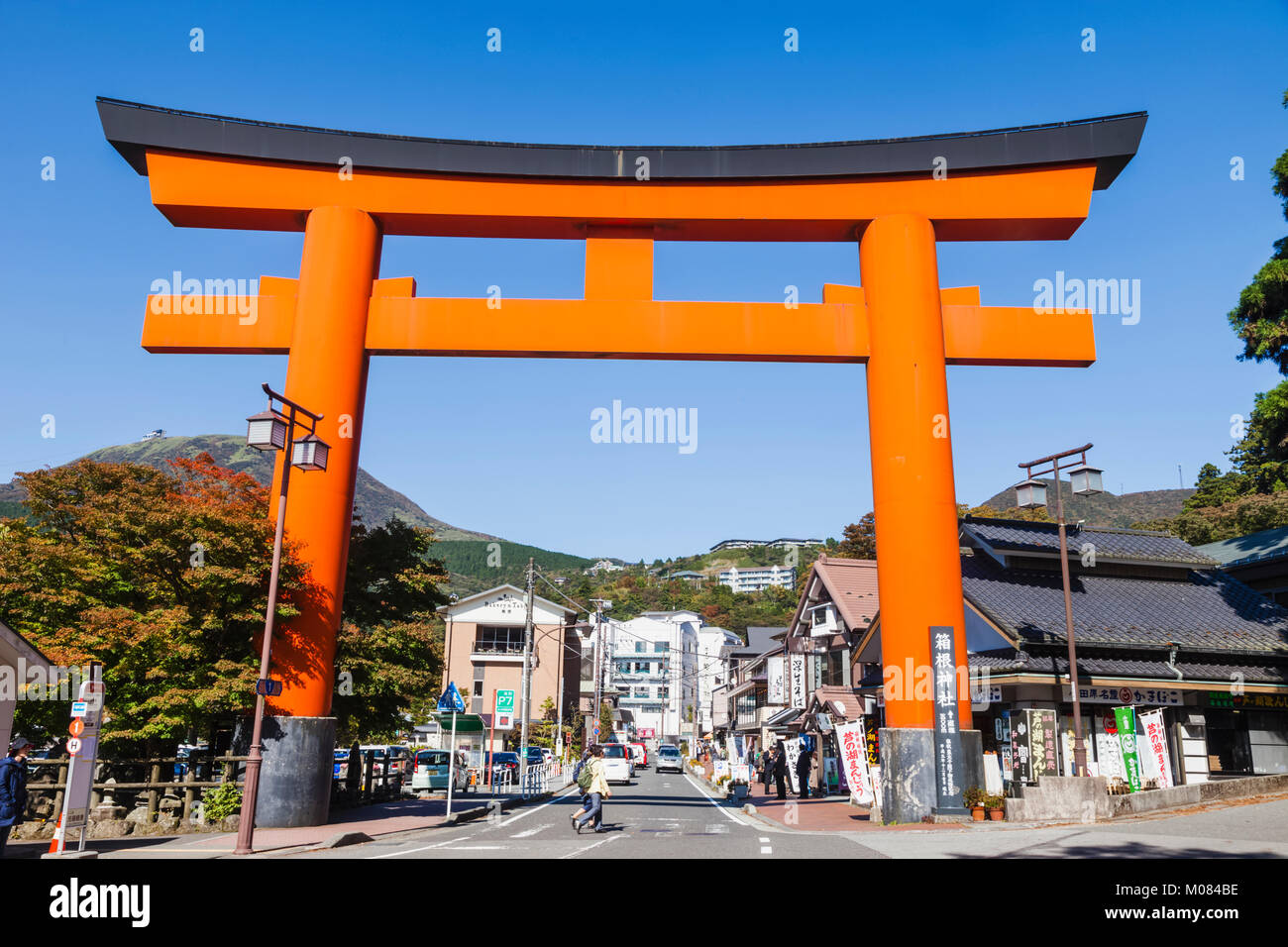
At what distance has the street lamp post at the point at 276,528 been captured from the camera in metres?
12.4

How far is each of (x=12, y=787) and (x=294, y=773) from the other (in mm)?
5342

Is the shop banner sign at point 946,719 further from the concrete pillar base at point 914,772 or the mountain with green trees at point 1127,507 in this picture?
the mountain with green trees at point 1127,507

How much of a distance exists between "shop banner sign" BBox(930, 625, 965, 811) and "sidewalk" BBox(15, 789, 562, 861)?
31.4ft

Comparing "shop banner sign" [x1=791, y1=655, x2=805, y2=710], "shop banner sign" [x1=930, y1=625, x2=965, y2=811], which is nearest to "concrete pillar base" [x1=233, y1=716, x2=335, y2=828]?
"shop banner sign" [x1=930, y1=625, x2=965, y2=811]

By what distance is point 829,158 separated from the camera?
59.5 feet

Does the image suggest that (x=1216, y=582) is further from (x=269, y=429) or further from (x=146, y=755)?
(x=146, y=755)

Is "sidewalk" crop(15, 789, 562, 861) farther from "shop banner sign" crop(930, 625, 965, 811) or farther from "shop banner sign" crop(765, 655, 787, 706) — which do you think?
"shop banner sign" crop(765, 655, 787, 706)

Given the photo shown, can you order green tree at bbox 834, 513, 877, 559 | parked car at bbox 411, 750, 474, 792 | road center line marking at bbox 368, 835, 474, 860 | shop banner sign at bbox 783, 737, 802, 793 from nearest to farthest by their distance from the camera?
road center line marking at bbox 368, 835, 474, 860 < parked car at bbox 411, 750, 474, 792 < shop banner sign at bbox 783, 737, 802, 793 < green tree at bbox 834, 513, 877, 559

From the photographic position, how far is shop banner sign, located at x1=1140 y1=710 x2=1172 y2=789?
18.1 metres

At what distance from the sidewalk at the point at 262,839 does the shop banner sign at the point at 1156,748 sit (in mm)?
14401

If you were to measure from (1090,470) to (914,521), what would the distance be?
4.23 m
